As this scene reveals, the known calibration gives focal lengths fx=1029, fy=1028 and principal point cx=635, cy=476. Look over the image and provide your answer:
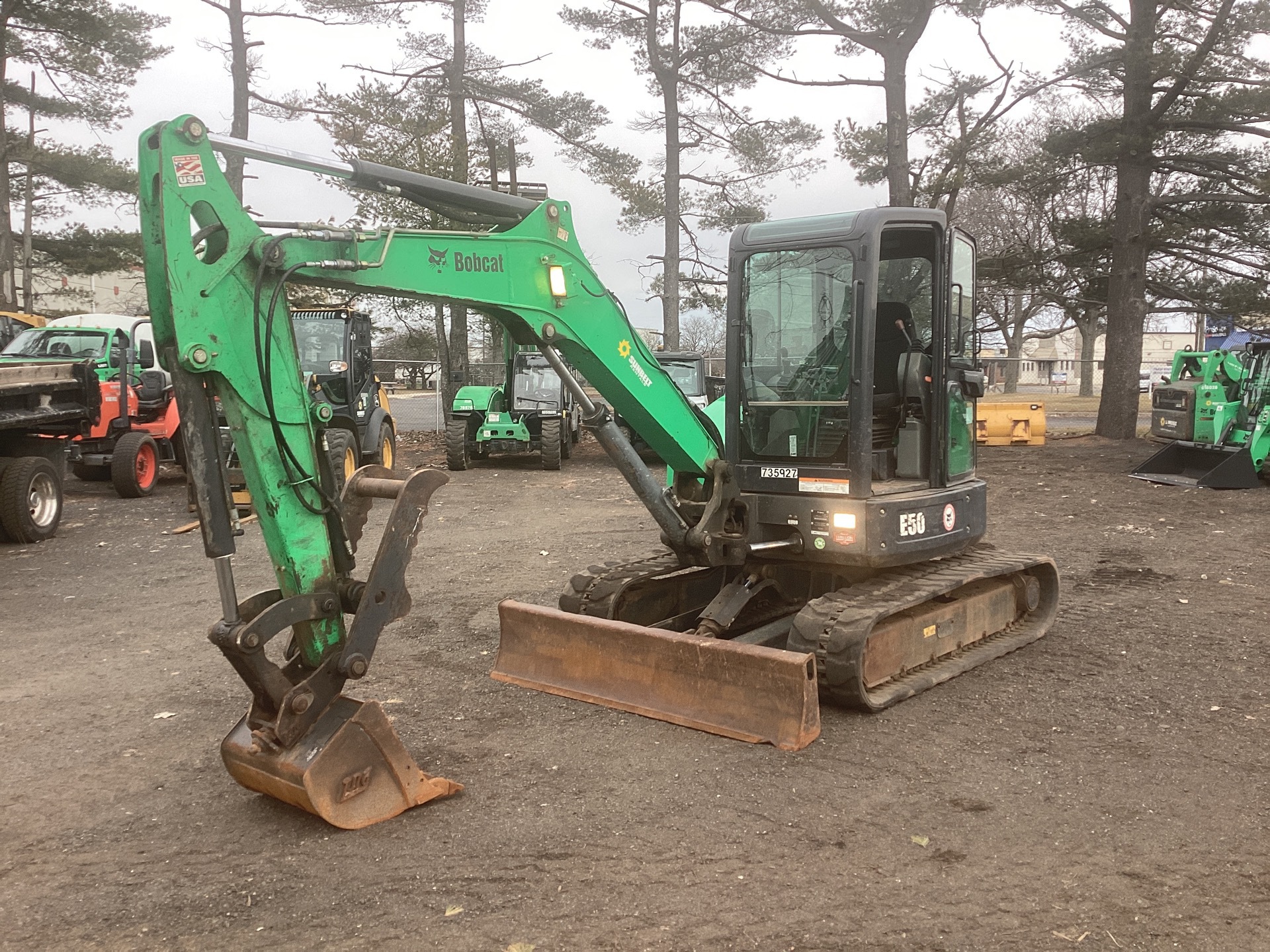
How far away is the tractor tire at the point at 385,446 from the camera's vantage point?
15.9 meters

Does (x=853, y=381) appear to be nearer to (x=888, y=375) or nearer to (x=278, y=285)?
(x=888, y=375)

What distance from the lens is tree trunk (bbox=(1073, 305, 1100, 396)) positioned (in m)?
36.8

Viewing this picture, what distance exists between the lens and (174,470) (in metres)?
16.6

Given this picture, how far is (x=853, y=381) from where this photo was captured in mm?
5527

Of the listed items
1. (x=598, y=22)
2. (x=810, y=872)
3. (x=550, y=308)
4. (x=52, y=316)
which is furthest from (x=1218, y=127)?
(x=52, y=316)

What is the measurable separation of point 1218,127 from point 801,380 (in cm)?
1570

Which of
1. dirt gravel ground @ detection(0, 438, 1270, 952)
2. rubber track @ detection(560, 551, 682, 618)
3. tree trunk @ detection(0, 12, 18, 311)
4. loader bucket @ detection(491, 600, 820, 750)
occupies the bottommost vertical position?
dirt gravel ground @ detection(0, 438, 1270, 952)

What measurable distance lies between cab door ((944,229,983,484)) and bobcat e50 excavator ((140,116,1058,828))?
1.0 inches

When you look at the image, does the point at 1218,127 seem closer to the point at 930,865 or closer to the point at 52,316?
the point at 930,865

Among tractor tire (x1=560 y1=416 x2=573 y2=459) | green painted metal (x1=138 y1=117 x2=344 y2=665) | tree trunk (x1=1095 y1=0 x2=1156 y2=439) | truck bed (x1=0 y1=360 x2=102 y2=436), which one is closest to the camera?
green painted metal (x1=138 y1=117 x2=344 y2=665)

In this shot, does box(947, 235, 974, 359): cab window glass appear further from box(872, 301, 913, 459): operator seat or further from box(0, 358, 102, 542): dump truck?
box(0, 358, 102, 542): dump truck

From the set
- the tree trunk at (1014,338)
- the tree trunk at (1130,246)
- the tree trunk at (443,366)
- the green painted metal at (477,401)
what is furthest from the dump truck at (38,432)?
the tree trunk at (1014,338)

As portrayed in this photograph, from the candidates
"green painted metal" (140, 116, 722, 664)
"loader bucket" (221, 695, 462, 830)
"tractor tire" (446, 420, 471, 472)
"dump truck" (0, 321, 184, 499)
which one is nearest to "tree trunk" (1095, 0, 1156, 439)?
"tractor tire" (446, 420, 471, 472)

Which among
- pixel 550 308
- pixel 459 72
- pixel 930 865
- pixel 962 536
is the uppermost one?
pixel 459 72
